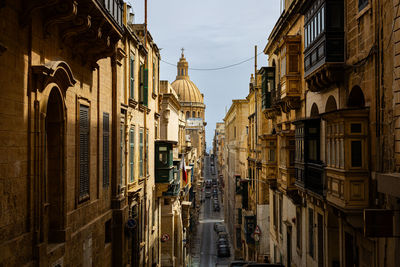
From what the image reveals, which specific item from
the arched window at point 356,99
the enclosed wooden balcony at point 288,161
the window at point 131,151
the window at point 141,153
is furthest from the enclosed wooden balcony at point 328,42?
the window at point 141,153

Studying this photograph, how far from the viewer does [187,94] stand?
101500 millimetres

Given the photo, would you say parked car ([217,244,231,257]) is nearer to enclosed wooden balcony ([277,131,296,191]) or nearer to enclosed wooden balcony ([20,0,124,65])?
enclosed wooden balcony ([277,131,296,191])

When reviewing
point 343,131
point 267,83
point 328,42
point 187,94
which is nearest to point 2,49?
point 343,131

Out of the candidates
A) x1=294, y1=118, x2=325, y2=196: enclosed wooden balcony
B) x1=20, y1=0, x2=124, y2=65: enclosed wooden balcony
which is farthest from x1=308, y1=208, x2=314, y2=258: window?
x1=20, y1=0, x2=124, y2=65: enclosed wooden balcony

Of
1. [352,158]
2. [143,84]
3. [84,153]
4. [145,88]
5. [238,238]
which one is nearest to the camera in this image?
[352,158]

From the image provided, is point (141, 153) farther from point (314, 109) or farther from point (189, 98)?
point (189, 98)

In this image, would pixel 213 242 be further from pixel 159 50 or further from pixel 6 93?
pixel 6 93

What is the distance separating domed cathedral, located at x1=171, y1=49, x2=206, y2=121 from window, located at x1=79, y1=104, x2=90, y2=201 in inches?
3421

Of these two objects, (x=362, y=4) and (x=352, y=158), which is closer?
(x=352, y=158)

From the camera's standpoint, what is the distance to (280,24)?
21.8 metres

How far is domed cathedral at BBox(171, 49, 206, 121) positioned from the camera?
10100 centimetres

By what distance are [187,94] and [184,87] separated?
186 centimetres

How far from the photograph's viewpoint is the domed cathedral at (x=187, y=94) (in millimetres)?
101000

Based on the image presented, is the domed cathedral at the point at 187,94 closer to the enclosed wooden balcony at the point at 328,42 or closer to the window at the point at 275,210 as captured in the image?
the window at the point at 275,210
